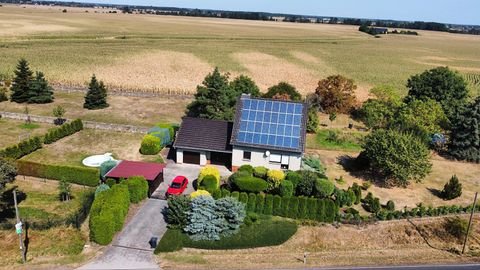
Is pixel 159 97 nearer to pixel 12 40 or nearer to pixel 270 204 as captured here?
pixel 270 204

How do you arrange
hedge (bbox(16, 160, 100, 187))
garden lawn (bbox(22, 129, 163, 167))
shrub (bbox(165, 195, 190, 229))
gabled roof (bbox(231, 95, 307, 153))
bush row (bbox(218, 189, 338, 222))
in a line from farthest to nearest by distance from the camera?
garden lawn (bbox(22, 129, 163, 167)) → gabled roof (bbox(231, 95, 307, 153)) → hedge (bbox(16, 160, 100, 187)) → bush row (bbox(218, 189, 338, 222)) → shrub (bbox(165, 195, 190, 229))

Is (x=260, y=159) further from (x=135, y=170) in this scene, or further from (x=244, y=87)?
(x=244, y=87)

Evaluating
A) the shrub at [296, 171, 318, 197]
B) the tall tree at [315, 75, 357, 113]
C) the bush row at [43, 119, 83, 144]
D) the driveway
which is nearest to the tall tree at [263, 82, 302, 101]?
the tall tree at [315, 75, 357, 113]

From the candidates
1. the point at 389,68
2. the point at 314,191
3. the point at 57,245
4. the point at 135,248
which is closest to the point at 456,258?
the point at 314,191

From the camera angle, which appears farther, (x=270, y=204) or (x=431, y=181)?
(x=431, y=181)

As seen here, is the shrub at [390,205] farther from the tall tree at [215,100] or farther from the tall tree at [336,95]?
the tall tree at [336,95]

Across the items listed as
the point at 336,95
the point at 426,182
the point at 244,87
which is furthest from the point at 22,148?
the point at 336,95

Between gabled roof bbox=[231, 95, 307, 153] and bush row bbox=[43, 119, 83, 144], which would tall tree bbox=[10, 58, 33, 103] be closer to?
bush row bbox=[43, 119, 83, 144]

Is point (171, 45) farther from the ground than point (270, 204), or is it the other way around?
point (171, 45)
